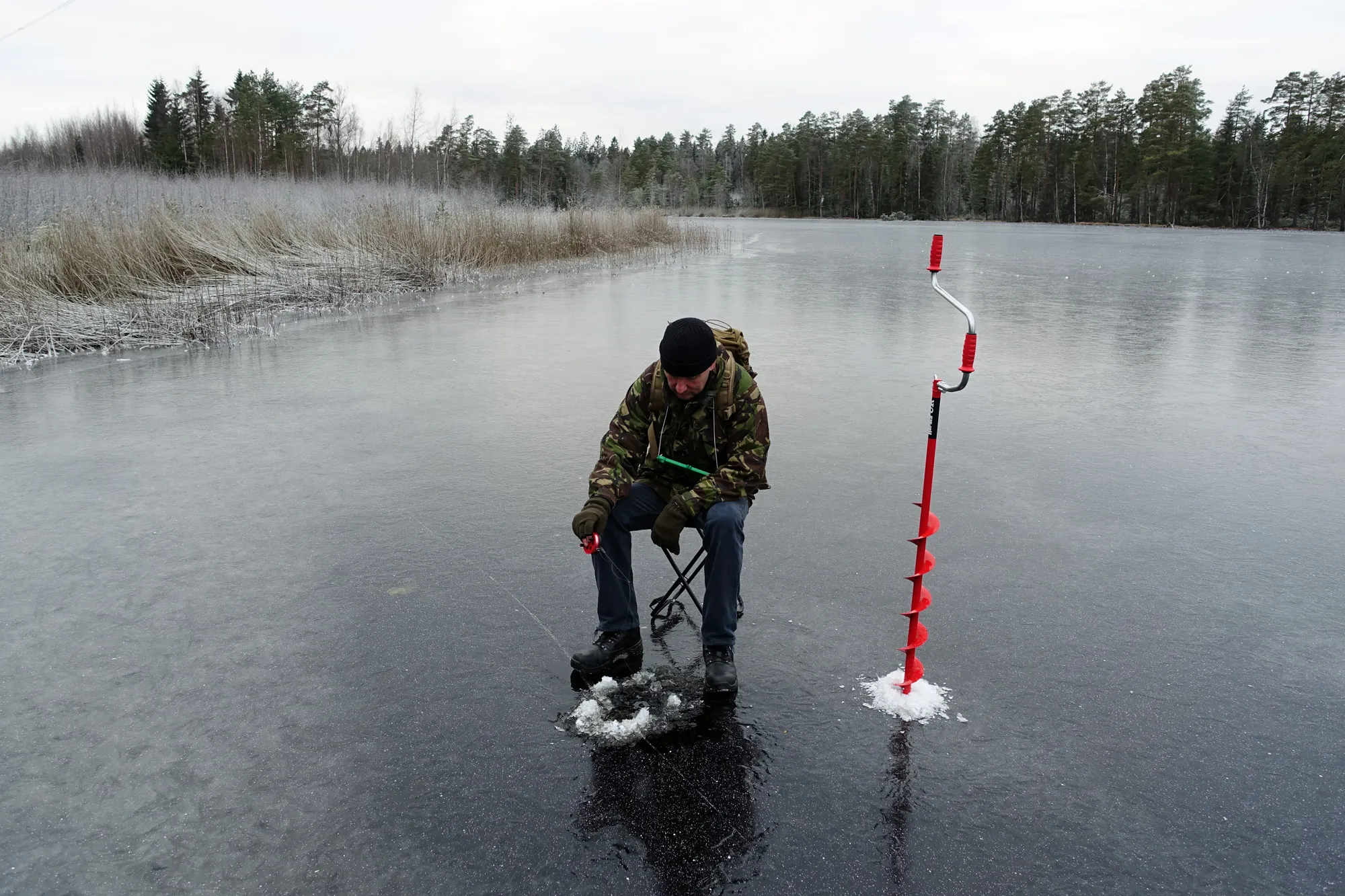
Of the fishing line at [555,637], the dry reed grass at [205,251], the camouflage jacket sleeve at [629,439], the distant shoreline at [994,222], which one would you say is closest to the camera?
the fishing line at [555,637]

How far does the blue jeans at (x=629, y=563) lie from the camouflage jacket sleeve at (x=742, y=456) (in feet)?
0.18

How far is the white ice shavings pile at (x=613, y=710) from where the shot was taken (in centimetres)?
328

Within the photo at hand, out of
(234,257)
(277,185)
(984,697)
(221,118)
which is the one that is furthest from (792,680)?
(221,118)

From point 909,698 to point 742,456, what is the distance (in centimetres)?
115

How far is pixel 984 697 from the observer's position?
351 cm

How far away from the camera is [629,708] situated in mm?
3439

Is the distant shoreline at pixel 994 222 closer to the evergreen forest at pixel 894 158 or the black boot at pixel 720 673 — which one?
the evergreen forest at pixel 894 158

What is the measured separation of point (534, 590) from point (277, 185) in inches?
849

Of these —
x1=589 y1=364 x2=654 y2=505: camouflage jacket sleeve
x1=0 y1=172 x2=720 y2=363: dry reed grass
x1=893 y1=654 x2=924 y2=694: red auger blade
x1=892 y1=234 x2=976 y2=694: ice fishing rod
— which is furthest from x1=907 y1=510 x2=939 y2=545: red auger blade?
x1=0 y1=172 x2=720 y2=363: dry reed grass

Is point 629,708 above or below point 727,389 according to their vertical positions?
below

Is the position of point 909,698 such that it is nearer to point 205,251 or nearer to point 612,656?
point 612,656

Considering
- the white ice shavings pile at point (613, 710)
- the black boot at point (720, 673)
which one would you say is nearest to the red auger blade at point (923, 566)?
the black boot at point (720, 673)

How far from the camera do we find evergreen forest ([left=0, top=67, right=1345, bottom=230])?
146ft

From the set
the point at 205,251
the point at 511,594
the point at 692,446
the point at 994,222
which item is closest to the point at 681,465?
the point at 692,446
